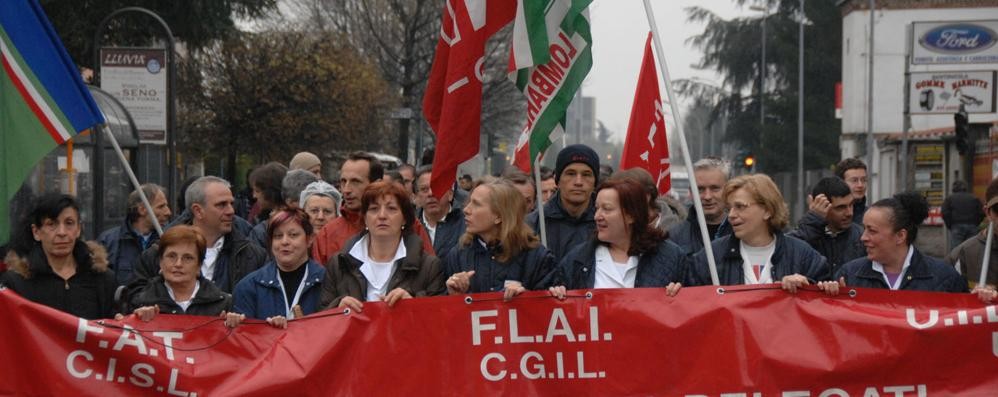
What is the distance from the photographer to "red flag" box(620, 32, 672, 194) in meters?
11.3

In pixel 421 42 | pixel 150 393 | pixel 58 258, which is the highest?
pixel 421 42

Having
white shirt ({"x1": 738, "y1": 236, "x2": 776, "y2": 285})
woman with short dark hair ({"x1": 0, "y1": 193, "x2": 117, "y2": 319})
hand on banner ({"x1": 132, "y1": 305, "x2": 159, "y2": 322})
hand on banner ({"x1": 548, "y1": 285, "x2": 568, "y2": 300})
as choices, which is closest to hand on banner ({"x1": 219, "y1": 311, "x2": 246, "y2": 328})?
hand on banner ({"x1": 132, "y1": 305, "x2": 159, "y2": 322})

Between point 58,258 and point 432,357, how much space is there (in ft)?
6.51

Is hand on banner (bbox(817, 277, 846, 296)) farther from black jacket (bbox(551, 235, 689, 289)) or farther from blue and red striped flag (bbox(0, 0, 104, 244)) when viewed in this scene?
blue and red striped flag (bbox(0, 0, 104, 244))

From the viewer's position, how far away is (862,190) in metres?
10.7

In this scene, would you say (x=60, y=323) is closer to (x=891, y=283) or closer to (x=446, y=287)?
(x=446, y=287)

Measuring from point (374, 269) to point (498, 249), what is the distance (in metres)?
0.60

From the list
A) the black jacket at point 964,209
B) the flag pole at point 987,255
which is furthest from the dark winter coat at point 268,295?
the black jacket at point 964,209

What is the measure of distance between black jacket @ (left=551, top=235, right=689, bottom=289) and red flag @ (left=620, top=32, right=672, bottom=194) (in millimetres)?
4523

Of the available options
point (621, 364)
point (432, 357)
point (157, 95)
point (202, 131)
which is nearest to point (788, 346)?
point (621, 364)

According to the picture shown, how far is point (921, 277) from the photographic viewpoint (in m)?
6.87

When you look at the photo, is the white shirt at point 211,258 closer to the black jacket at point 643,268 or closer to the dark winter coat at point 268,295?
the dark winter coat at point 268,295

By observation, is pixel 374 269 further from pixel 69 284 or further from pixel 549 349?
pixel 69 284

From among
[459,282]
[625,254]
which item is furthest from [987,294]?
[459,282]
